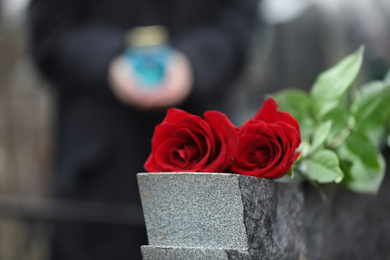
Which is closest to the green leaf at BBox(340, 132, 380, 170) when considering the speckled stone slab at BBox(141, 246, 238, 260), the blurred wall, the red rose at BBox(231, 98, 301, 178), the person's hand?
the red rose at BBox(231, 98, 301, 178)

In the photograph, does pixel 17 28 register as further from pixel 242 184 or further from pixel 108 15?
pixel 242 184

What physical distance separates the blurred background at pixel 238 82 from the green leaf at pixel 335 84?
112cm

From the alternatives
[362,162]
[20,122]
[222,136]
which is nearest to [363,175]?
[362,162]

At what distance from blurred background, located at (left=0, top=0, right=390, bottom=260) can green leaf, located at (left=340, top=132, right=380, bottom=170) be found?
3.73 feet

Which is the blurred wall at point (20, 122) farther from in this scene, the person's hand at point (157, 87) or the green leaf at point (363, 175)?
the green leaf at point (363, 175)

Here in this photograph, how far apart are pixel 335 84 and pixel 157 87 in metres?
0.84

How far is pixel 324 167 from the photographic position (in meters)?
0.69

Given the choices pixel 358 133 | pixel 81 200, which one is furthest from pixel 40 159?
pixel 358 133

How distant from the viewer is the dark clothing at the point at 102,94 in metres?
1.69

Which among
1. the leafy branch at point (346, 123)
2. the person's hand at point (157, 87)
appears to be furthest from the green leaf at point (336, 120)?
the person's hand at point (157, 87)

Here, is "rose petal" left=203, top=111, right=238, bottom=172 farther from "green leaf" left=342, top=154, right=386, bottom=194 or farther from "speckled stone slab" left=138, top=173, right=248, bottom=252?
"green leaf" left=342, top=154, right=386, bottom=194

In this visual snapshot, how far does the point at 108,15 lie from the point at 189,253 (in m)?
1.23

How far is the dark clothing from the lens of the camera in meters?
1.69

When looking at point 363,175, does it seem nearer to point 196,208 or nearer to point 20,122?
point 196,208
